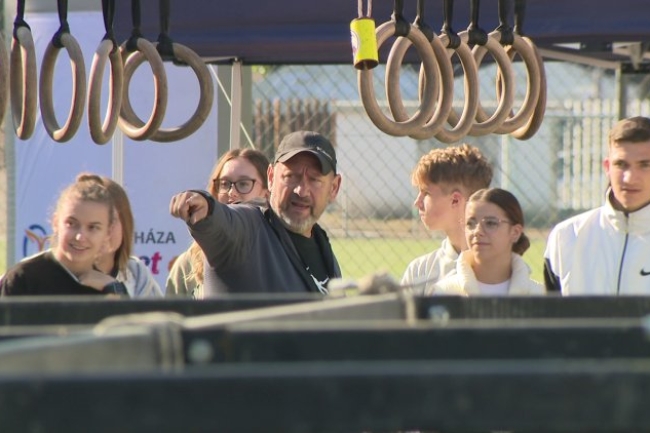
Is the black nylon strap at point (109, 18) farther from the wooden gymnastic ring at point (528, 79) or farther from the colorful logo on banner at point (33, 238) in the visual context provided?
the colorful logo on banner at point (33, 238)

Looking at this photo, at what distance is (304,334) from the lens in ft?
3.53

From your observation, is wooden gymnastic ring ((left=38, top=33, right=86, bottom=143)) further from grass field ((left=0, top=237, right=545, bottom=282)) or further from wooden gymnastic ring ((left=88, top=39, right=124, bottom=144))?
grass field ((left=0, top=237, right=545, bottom=282))

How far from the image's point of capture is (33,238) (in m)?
5.10

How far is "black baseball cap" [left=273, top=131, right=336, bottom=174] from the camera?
140 inches

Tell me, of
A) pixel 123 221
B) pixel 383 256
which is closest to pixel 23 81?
pixel 123 221

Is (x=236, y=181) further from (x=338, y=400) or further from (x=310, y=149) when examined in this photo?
(x=338, y=400)

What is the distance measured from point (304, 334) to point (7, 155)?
15.0 ft

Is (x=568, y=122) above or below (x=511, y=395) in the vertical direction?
above

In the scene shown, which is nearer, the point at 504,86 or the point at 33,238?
the point at 504,86

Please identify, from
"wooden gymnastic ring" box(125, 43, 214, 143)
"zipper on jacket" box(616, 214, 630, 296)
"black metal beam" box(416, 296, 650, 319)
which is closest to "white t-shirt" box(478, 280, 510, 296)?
"zipper on jacket" box(616, 214, 630, 296)

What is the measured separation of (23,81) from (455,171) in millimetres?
1690

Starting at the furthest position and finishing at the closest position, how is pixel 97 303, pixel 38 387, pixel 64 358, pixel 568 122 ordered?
pixel 568 122
pixel 97 303
pixel 64 358
pixel 38 387

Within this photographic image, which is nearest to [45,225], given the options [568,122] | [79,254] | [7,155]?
[7,155]

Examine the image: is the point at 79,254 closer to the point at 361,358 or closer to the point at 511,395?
the point at 361,358
